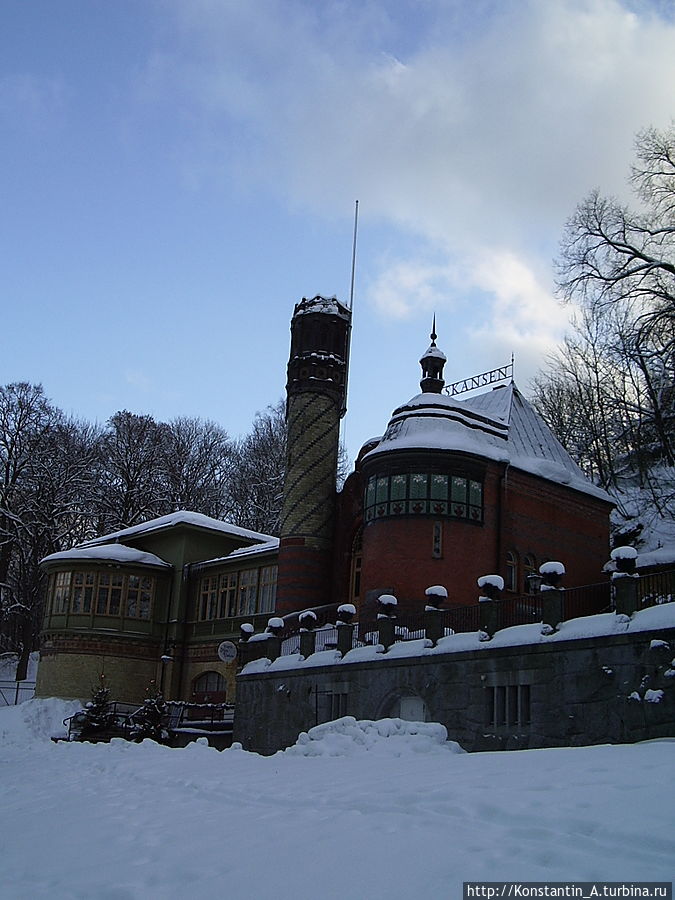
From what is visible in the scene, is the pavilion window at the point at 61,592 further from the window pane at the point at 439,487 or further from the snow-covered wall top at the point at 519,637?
the window pane at the point at 439,487

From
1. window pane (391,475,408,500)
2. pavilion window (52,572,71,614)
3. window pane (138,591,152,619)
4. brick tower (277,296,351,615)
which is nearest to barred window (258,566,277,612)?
brick tower (277,296,351,615)

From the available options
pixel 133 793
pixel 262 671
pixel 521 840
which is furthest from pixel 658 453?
pixel 521 840

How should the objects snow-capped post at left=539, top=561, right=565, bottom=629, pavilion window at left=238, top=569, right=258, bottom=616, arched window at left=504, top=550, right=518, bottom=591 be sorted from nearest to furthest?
snow-capped post at left=539, top=561, right=565, bottom=629 < arched window at left=504, top=550, right=518, bottom=591 < pavilion window at left=238, top=569, right=258, bottom=616

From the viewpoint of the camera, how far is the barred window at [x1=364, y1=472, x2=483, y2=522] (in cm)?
2608

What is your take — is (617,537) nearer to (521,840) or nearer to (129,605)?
(129,605)

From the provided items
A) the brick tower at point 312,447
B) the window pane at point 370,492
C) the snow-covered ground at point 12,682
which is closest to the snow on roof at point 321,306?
the brick tower at point 312,447

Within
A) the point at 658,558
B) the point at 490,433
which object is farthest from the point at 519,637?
the point at 658,558

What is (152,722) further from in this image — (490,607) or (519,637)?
(519,637)

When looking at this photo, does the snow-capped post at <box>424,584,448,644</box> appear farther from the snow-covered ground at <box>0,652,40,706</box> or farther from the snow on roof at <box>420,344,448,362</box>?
the snow-covered ground at <box>0,652,40,706</box>

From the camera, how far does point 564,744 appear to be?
50.7 feet

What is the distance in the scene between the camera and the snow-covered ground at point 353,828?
6.53 metres

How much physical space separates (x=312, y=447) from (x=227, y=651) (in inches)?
313

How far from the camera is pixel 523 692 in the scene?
650 inches

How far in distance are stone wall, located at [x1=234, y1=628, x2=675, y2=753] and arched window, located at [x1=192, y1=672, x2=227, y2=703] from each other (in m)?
12.2
